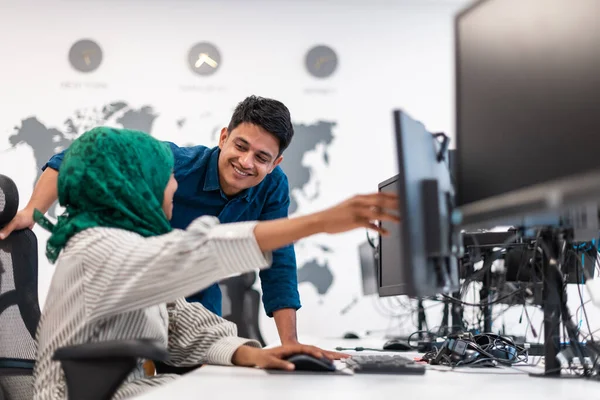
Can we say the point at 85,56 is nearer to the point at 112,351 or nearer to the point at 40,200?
the point at 40,200

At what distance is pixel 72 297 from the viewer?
1.21 m

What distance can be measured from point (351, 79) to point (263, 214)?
2.62m

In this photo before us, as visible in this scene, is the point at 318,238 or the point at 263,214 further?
the point at 318,238

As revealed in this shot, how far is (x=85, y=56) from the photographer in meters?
4.52

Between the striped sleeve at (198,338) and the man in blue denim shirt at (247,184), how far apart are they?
0.39m

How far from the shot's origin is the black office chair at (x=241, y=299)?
3.15m

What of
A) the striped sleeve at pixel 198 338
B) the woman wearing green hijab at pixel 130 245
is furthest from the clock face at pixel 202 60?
the woman wearing green hijab at pixel 130 245

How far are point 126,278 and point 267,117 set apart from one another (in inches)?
41.0

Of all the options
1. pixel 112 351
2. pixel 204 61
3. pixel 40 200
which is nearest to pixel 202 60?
pixel 204 61

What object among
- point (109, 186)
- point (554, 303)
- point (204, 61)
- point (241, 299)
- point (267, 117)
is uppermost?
point (204, 61)

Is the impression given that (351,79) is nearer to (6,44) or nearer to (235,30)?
(235,30)

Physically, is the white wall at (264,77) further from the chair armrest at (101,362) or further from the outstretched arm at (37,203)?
the chair armrest at (101,362)

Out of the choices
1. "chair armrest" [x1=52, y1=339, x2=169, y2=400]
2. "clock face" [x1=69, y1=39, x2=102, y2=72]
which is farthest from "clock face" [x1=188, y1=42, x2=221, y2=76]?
"chair armrest" [x1=52, y1=339, x2=169, y2=400]

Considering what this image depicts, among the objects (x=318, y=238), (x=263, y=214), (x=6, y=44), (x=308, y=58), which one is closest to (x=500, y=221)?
(x=263, y=214)
